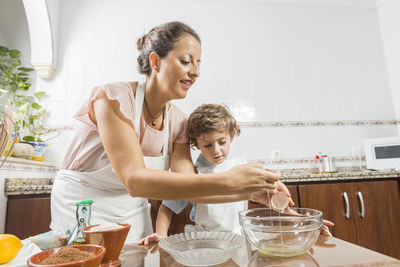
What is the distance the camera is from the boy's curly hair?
1200mm

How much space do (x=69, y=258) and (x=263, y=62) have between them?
2.53 m

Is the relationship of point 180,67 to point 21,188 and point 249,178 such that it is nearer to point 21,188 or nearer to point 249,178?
point 249,178

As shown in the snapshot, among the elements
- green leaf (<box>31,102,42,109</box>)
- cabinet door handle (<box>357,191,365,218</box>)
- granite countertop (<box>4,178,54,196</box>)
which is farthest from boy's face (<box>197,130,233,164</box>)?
green leaf (<box>31,102,42,109</box>)

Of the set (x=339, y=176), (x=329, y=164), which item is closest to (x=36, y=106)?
(x=339, y=176)

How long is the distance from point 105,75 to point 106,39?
365 millimetres

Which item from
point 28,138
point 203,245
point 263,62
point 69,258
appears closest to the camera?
point 69,258

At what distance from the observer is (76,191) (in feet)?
3.57

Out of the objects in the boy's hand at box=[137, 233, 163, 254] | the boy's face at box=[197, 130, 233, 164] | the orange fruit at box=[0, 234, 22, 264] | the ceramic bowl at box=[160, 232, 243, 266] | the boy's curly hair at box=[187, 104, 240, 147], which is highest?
the boy's curly hair at box=[187, 104, 240, 147]

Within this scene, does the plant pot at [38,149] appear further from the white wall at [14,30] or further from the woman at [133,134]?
the woman at [133,134]

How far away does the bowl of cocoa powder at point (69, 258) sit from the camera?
38 centimetres

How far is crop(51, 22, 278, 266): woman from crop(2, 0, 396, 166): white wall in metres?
1.27

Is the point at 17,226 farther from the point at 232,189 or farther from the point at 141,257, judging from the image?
the point at 232,189

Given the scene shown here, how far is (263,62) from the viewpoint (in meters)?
2.62

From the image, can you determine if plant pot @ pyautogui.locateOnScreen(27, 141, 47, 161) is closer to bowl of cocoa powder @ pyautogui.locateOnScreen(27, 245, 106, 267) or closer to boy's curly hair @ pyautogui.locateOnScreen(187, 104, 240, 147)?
boy's curly hair @ pyautogui.locateOnScreen(187, 104, 240, 147)
